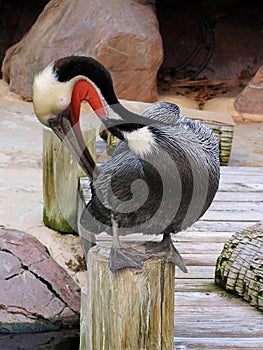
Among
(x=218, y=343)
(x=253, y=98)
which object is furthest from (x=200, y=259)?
(x=253, y=98)

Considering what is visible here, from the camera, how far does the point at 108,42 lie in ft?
29.0

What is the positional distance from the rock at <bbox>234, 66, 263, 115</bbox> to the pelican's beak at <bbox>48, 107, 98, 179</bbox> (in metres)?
6.93

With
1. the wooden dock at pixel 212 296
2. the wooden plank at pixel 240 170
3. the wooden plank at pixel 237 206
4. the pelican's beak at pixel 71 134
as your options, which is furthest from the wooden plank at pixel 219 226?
the pelican's beak at pixel 71 134

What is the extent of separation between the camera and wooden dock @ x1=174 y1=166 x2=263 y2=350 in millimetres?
3037

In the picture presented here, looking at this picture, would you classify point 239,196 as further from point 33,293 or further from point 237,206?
point 33,293

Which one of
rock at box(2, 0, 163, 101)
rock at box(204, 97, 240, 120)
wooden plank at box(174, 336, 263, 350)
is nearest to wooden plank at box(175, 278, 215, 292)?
wooden plank at box(174, 336, 263, 350)

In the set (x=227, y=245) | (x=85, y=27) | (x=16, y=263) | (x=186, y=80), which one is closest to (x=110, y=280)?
(x=227, y=245)

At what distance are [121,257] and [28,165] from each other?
431 centimetres

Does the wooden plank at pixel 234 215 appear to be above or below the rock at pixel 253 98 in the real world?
above

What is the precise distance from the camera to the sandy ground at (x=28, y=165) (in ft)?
17.1

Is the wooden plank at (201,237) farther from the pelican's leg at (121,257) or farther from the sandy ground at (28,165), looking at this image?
the pelican's leg at (121,257)

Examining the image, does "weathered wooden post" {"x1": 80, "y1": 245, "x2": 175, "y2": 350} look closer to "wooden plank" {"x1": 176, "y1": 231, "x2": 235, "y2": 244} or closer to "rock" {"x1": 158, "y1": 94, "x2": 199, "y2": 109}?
"wooden plank" {"x1": 176, "y1": 231, "x2": 235, "y2": 244}

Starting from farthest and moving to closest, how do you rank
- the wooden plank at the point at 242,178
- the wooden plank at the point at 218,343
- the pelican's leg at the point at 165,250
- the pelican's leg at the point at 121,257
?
1. the wooden plank at the point at 242,178
2. the wooden plank at the point at 218,343
3. the pelican's leg at the point at 165,250
4. the pelican's leg at the point at 121,257

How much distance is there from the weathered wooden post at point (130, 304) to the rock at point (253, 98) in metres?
6.71
